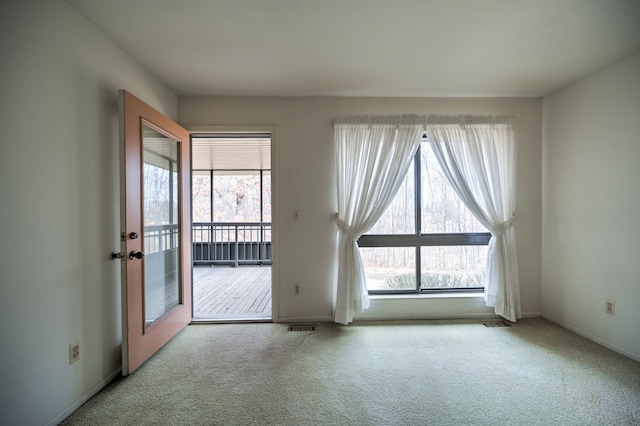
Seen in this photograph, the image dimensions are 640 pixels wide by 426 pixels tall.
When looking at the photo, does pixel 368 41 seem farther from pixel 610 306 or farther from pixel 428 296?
pixel 610 306

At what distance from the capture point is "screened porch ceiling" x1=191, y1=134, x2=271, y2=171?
4500mm

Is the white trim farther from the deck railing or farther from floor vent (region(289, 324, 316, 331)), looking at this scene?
the deck railing

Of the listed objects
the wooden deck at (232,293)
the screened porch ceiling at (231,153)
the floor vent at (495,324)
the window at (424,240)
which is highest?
the screened porch ceiling at (231,153)

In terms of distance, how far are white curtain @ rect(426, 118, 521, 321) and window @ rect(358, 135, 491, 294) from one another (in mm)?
141

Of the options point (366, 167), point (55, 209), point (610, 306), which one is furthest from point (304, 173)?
point (610, 306)

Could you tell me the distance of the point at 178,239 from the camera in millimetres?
2539

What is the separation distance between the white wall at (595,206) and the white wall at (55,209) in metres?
3.97

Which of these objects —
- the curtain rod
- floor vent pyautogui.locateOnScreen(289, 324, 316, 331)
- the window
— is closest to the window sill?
the window

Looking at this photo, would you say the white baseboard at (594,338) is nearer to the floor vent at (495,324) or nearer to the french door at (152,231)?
the floor vent at (495,324)

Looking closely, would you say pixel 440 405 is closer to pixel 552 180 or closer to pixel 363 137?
pixel 363 137

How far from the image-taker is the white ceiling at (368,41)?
155cm

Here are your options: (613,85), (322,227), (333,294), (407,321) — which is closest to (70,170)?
(322,227)

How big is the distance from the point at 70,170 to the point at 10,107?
0.39 metres

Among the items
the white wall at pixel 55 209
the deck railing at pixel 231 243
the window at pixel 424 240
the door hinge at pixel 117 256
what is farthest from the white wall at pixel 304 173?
the deck railing at pixel 231 243
